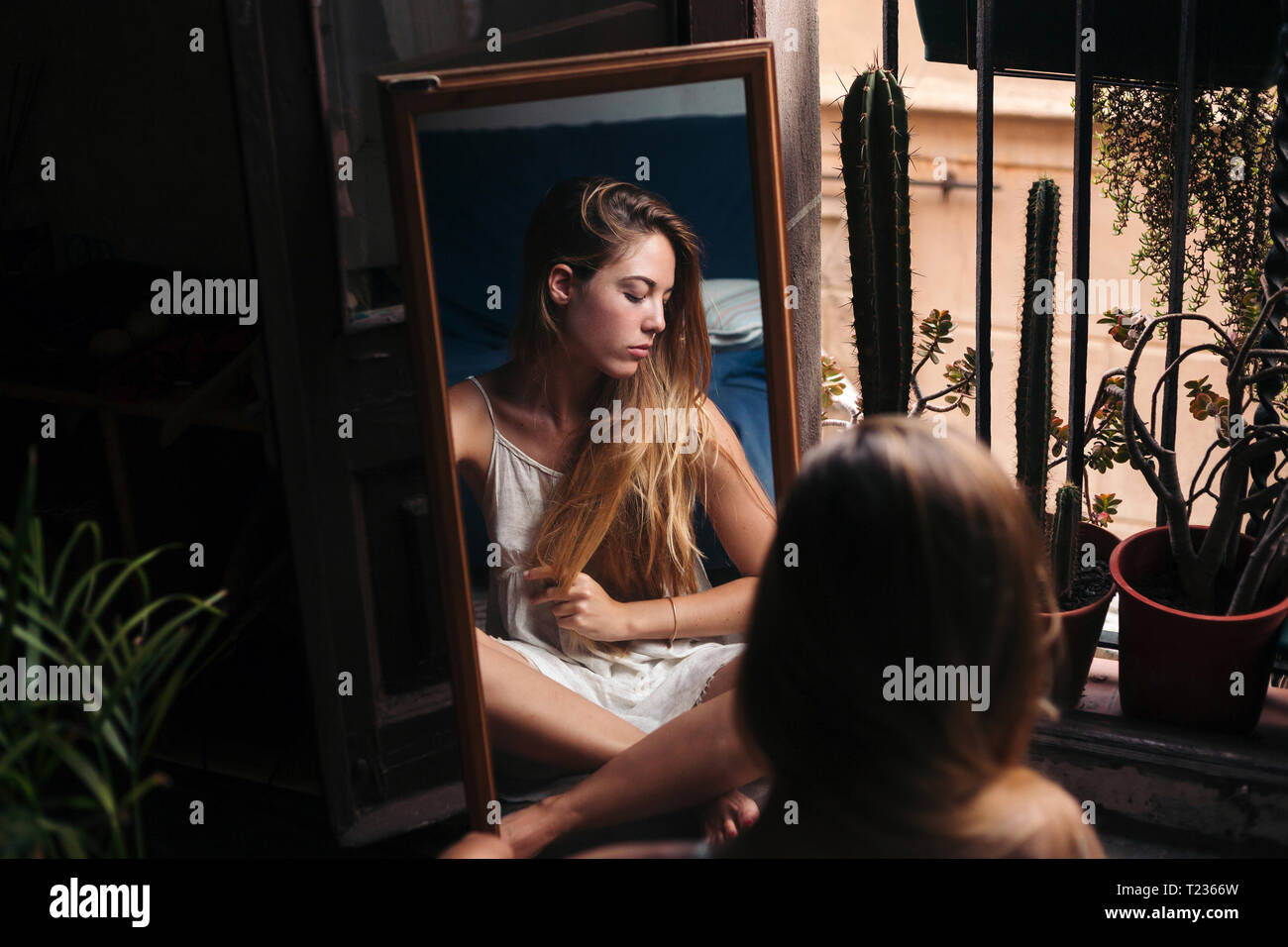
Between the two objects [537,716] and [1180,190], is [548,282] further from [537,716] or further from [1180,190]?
[1180,190]

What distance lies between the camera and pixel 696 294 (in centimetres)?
220

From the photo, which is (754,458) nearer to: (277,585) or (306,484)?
(306,484)

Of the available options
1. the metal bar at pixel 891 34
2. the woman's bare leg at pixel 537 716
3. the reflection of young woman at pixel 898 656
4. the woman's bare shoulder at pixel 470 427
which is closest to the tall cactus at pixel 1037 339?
the metal bar at pixel 891 34

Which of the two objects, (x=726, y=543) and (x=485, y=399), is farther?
(x=726, y=543)

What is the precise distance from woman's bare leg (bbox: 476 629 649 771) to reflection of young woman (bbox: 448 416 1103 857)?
3.01 feet

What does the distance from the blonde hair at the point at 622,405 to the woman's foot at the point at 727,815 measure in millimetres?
354

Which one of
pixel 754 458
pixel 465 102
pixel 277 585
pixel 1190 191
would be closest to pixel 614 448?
pixel 754 458

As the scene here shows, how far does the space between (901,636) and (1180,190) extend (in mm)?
1767

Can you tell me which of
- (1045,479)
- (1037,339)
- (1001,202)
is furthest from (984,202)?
(1001,202)

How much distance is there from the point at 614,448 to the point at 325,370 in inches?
22.2

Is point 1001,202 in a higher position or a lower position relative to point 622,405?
higher

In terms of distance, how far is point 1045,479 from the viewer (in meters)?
2.52

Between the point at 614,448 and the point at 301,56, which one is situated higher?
the point at 301,56

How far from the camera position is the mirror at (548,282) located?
2.06 meters
